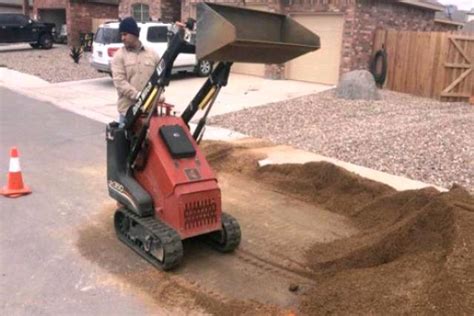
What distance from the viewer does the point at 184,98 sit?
1490 centimetres

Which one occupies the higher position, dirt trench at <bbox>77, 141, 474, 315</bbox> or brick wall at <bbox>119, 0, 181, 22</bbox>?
brick wall at <bbox>119, 0, 181, 22</bbox>

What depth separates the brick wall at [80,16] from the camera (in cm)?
2955

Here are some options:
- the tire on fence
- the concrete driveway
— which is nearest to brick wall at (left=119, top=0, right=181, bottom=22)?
the concrete driveway

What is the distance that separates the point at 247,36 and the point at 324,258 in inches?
86.5

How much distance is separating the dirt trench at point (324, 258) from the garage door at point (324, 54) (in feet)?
Result: 34.4

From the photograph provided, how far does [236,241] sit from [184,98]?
1027cm

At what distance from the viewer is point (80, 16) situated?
98.1ft

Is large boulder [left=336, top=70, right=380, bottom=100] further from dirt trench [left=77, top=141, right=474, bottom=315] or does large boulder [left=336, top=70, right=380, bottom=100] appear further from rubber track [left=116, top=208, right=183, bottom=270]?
rubber track [left=116, top=208, right=183, bottom=270]

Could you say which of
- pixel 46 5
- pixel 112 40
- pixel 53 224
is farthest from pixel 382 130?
pixel 46 5

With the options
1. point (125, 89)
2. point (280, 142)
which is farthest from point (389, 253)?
point (280, 142)

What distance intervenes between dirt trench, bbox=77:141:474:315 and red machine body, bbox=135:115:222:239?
41 centimetres

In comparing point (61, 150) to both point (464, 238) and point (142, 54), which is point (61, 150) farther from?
point (464, 238)

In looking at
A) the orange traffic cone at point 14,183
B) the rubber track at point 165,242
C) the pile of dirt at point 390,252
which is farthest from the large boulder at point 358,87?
the rubber track at point 165,242

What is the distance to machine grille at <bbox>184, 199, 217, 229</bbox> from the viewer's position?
184 inches
